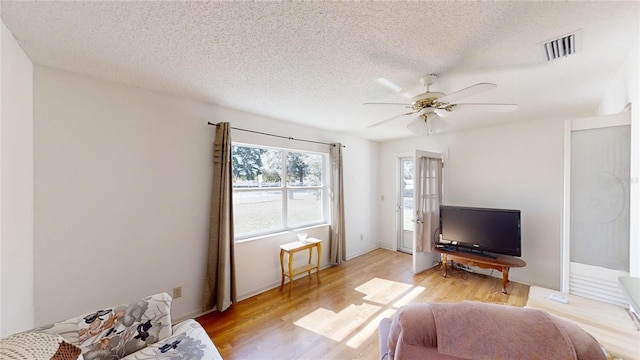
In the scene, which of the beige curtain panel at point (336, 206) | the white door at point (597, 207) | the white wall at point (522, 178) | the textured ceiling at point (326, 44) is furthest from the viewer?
the beige curtain panel at point (336, 206)

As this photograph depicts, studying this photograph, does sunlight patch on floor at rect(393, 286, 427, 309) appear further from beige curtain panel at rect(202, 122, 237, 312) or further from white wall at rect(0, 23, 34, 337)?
white wall at rect(0, 23, 34, 337)

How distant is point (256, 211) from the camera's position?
10.2ft

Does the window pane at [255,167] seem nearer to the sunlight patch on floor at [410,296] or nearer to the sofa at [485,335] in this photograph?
the sunlight patch on floor at [410,296]

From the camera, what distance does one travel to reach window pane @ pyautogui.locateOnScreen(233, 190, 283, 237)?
2.92 meters

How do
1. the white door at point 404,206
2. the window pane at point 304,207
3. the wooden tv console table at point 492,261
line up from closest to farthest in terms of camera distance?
the wooden tv console table at point 492,261 → the window pane at point 304,207 → the white door at point 404,206

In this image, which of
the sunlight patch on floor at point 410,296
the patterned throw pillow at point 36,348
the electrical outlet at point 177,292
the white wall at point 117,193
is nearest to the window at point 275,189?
the white wall at point 117,193

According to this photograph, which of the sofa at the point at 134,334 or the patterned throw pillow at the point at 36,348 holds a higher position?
the patterned throw pillow at the point at 36,348

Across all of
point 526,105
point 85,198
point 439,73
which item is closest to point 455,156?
point 526,105

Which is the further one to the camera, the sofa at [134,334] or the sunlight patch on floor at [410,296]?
the sunlight patch on floor at [410,296]

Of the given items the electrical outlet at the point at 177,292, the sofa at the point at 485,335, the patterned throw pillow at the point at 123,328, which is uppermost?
the sofa at the point at 485,335

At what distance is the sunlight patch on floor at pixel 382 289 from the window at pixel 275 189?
1251 mm

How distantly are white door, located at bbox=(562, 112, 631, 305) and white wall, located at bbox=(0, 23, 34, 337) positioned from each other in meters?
3.70

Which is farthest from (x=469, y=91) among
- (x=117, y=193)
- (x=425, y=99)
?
(x=117, y=193)

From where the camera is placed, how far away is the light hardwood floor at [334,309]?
2.00 metres
